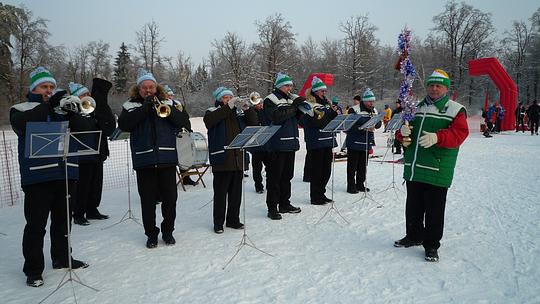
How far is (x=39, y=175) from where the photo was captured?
3.89 metres

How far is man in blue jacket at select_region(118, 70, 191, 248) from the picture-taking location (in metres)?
4.74

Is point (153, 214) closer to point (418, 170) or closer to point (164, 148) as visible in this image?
point (164, 148)

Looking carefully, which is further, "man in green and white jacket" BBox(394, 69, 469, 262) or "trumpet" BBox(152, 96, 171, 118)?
"trumpet" BBox(152, 96, 171, 118)

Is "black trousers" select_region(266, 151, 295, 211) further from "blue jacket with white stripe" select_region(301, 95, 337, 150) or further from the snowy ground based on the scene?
"blue jacket with white stripe" select_region(301, 95, 337, 150)

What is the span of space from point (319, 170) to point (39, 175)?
15.7 feet

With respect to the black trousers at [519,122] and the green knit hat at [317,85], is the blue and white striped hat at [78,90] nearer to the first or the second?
the green knit hat at [317,85]

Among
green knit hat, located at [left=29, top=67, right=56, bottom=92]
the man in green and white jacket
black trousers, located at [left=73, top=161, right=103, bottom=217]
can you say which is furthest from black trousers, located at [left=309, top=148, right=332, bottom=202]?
green knit hat, located at [left=29, top=67, right=56, bottom=92]

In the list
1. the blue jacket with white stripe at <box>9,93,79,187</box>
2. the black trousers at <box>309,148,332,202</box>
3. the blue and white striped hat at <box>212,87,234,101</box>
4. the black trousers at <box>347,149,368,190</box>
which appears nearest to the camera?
the blue jacket with white stripe at <box>9,93,79,187</box>

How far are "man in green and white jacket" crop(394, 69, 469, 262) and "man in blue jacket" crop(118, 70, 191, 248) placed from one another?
2.98 m

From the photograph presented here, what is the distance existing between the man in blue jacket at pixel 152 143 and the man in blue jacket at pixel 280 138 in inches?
61.9

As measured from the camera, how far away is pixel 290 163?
660 centimetres

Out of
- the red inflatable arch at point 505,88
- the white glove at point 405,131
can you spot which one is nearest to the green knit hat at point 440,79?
the white glove at point 405,131

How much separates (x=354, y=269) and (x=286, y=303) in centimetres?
109

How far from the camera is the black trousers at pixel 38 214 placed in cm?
400
